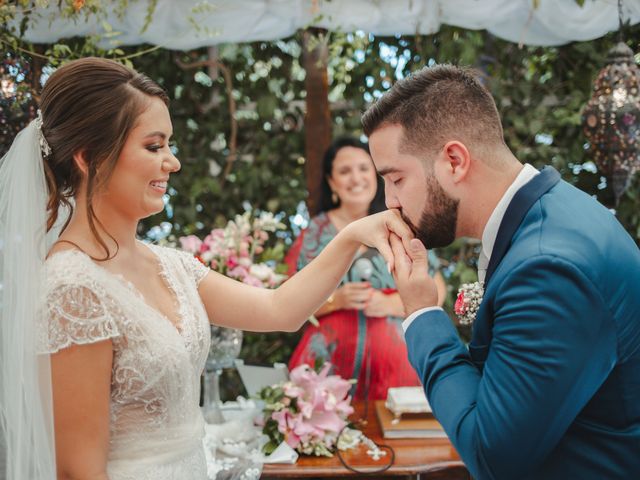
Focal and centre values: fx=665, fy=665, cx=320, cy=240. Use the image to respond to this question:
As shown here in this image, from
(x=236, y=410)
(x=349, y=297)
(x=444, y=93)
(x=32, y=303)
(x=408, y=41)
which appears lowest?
(x=236, y=410)

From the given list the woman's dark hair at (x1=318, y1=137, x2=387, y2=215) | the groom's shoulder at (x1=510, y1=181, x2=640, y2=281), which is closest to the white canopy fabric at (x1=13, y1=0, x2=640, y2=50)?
the woman's dark hair at (x1=318, y1=137, x2=387, y2=215)

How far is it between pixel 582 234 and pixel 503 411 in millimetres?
364

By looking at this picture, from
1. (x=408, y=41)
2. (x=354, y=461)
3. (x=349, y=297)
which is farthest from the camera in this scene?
(x=408, y=41)

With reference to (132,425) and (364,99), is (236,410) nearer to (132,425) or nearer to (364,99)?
(132,425)

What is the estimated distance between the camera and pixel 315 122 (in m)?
4.12

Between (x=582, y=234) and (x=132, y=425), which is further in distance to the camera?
(x=132, y=425)

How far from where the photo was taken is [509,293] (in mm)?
1224

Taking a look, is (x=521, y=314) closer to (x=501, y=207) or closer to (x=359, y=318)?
(x=501, y=207)

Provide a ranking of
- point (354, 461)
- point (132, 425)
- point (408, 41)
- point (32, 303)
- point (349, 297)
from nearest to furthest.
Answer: point (32, 303) → point (132, 425) → point (354, 461) → point (349, 297) → point (408, 41)

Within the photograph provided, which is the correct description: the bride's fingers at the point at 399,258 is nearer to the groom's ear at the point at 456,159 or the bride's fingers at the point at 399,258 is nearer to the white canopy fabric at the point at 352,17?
the groom's ear at the point at 456,159

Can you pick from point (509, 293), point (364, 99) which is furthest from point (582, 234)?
point (364, 99)

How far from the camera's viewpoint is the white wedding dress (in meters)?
1.52

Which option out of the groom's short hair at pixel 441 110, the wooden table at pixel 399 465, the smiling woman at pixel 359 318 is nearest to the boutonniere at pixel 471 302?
the groom's short hair at pixel 441 110

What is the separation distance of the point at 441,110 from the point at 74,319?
97 centimetres
